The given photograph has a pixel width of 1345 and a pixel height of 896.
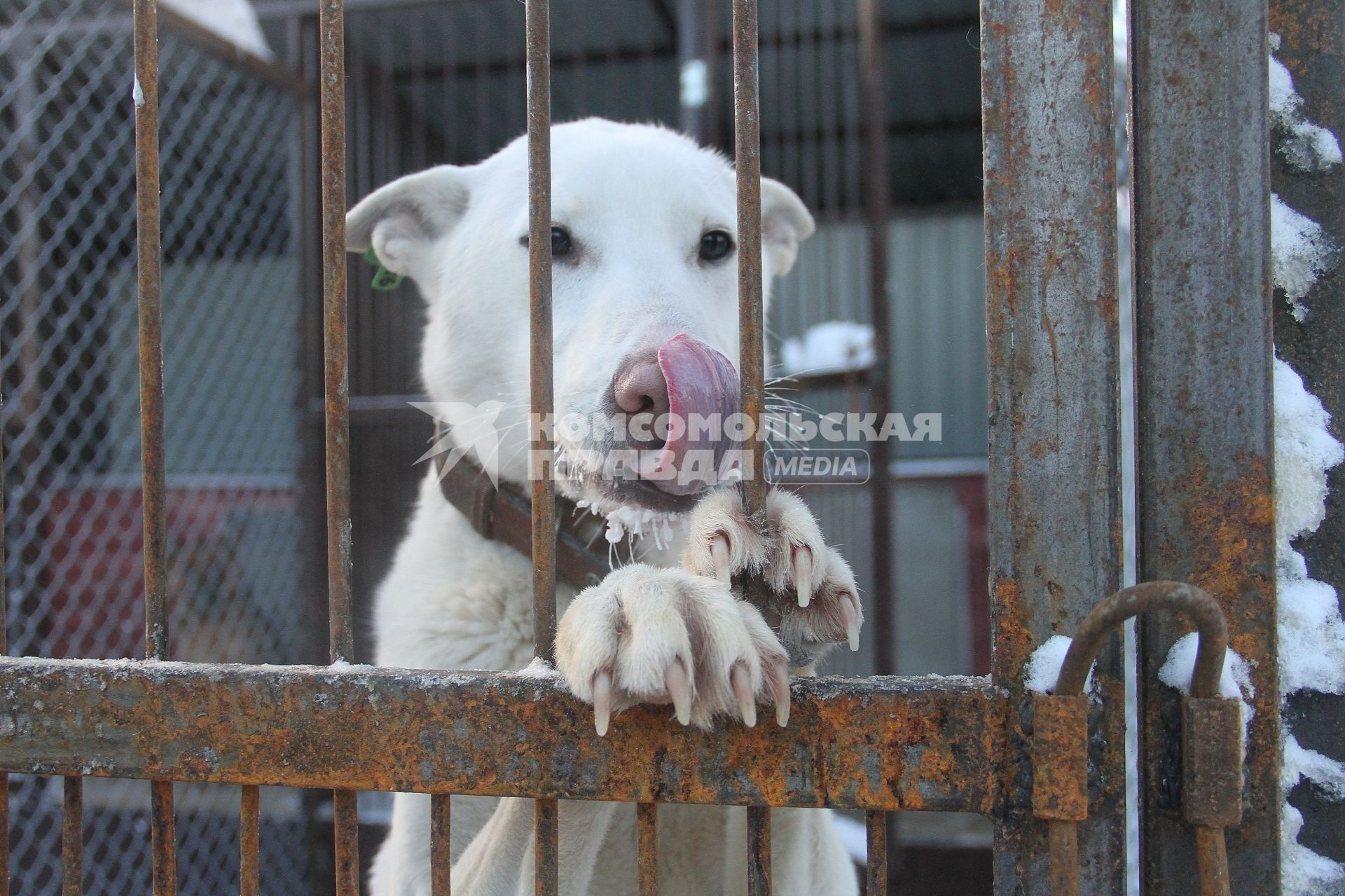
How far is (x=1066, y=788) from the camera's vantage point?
789 mm

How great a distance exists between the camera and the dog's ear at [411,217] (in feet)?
6.45

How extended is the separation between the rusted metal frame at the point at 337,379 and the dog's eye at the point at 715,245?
0.88 m

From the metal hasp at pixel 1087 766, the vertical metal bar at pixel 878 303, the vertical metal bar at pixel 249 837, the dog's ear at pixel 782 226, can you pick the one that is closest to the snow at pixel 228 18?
the vertical metal bar at pixel 878 303

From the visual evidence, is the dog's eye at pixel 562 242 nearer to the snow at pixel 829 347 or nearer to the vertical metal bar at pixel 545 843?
the vertical metal bar at pixel 545 843

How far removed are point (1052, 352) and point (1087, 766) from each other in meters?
0.38

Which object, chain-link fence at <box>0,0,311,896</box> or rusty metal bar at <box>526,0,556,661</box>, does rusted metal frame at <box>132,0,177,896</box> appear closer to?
rusty metal bar at <box>526,0,556,661</box>

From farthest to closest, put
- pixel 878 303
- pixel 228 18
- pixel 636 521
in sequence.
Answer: pixel 228 18 < pixel 878 303 < pixel 636 521

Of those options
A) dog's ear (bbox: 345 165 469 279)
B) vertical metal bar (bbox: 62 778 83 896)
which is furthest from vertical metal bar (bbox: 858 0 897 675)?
vertical metal bar (bbox: 62 778 83 896)

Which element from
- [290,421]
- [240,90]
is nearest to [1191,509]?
[240,90]

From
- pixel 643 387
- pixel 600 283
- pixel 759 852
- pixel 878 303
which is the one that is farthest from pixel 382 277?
pixel 878 303

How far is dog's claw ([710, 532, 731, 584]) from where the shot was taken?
0.92 m

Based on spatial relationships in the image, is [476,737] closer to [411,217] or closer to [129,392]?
[411,217]

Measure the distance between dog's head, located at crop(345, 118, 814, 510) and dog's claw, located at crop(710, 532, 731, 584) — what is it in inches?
6.2

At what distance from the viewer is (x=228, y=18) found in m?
3.73
